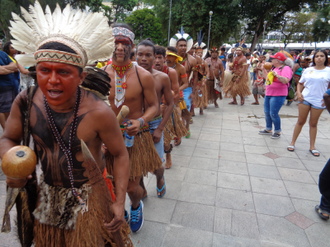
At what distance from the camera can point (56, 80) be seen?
123 centimetres

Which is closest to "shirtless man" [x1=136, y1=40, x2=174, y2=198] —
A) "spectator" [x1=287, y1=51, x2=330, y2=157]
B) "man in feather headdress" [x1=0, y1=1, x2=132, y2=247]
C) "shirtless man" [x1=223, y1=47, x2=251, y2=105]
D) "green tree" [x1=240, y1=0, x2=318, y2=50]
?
"man in feather headdress" [x1=0, y1=1, x2=132, y2=247]

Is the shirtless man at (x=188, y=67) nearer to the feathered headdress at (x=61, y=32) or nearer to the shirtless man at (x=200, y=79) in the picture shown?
the shirtless man at (x=200, y=79)

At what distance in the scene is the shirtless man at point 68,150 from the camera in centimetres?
142

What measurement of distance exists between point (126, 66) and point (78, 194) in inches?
59.7

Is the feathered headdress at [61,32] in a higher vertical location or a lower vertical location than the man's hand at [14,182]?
higher

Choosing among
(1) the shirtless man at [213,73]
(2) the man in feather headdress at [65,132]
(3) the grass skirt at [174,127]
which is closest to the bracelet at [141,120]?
(2) the man in feather headdress at [65,132]

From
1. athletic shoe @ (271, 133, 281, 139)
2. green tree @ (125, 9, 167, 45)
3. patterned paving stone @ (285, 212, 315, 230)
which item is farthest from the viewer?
green tree @ (125, 9, 167, 45)

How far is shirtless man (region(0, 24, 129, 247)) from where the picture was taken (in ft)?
4.66

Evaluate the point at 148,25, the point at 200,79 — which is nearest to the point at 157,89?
the point at 200,79

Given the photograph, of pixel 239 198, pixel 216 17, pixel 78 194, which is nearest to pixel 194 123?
pixel 239 198

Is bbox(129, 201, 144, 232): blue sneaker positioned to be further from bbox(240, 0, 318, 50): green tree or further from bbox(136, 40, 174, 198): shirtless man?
bbox(240, 0, 318, 50): green tree

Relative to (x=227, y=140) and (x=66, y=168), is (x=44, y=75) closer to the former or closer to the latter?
(x=66, y=168)

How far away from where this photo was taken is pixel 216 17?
22.5m

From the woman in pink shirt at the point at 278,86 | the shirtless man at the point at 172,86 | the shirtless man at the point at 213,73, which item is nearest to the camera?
the shirtless man at the point at 172,86
